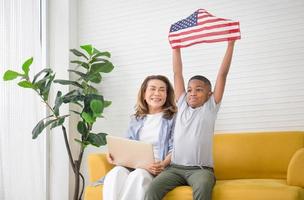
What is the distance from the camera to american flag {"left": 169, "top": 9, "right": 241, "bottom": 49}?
281 cm

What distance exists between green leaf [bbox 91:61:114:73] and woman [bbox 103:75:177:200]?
0.88 metres

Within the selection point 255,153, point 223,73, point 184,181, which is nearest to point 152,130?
point 184,181

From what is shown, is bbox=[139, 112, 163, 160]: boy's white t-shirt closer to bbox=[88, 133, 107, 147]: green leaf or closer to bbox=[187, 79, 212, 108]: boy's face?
bbox=[187, 79, 212, 108]: boy's face

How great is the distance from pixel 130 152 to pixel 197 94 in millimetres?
585

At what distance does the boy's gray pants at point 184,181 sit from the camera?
7.78 feet

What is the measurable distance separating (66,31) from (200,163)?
230 centimetres

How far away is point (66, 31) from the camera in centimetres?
431

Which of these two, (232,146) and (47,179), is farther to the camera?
(47,179)

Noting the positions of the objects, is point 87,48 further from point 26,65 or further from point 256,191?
point 256,191

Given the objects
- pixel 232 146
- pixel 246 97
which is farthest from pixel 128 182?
pixel 246 97

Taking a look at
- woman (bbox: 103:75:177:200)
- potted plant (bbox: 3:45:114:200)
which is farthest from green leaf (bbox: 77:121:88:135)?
woman (bbox: 103:75:177:200)

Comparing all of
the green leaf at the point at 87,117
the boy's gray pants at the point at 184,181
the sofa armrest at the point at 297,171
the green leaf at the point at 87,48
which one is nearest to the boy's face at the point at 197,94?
the boy's gray pants at the point at 184,181

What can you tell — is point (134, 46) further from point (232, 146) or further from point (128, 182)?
point (128, 182)

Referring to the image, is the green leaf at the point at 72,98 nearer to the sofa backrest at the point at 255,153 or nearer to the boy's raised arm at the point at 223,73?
the sofa backrest at the point at 255,153
